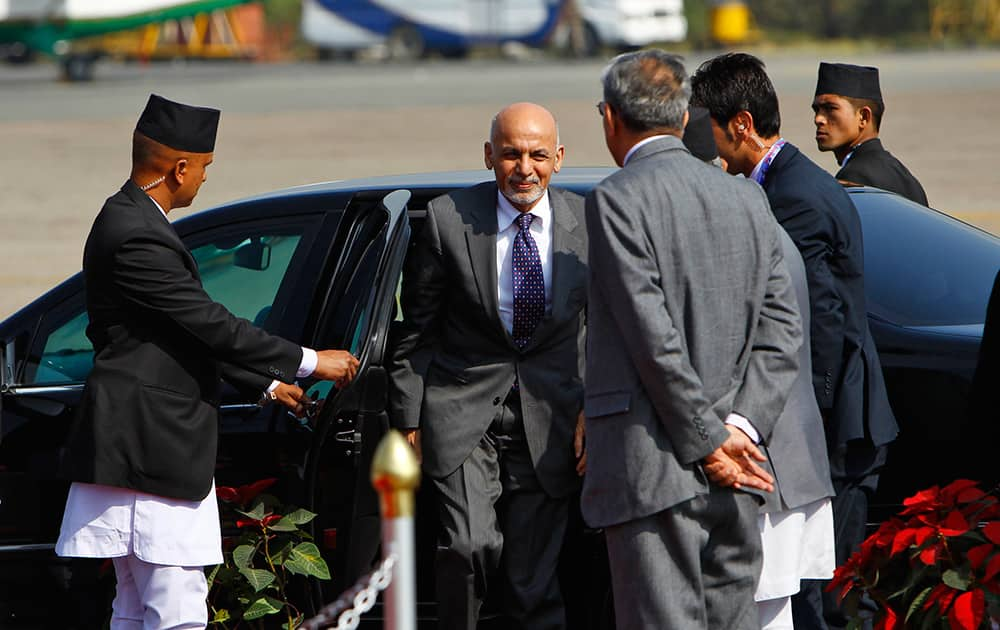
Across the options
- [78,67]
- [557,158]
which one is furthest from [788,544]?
[78,67]

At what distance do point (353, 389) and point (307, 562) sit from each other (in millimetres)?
532

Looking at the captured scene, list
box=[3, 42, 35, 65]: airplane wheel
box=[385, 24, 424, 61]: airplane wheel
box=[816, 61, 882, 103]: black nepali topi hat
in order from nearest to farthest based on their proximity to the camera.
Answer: box=[816, 61, 882, 103]: black nepali topi hat < box=[3, 42, 35, 65]: airplane wheel < box=[385, 24, 424, 61]: airplane wheel

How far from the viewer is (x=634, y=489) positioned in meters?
3.26

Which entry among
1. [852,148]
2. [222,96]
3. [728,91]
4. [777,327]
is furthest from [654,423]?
[222,96]

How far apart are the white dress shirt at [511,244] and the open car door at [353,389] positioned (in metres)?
0.26

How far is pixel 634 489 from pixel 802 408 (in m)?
0.57

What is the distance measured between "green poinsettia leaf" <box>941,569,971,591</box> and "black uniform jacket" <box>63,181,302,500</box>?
1833mm

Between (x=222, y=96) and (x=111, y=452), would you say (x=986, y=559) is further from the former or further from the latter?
(x=222, y=96)

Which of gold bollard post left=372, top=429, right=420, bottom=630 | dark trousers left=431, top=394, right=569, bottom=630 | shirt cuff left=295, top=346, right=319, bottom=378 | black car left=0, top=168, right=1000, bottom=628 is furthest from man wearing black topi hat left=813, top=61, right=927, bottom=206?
gold bollard post left=372, top=429, right=420, bottom=630

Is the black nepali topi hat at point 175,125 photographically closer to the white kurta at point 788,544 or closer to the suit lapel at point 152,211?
the suit lapel at point 152,211

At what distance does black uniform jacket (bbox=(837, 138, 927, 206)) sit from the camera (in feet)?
17.9

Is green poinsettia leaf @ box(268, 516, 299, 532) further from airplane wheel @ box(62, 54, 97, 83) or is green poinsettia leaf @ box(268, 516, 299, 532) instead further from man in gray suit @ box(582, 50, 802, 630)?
airplane wheel @ box(62, 54, 97, 83)

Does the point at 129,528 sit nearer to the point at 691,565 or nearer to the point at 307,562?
the point at 307,562

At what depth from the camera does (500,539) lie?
3.88 metres
